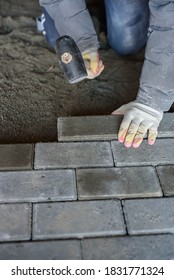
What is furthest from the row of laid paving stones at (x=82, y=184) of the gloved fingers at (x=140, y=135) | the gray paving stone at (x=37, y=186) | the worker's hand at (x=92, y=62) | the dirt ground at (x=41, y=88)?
the worker's hand at (x=92, y=62)

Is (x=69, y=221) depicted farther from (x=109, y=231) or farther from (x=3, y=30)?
(x=3, y=30)

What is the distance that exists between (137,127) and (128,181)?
309 millimetres

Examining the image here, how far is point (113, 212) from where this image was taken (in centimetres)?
167

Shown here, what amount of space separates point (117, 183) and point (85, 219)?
0.77ft

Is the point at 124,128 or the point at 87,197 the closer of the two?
the point at 87,197

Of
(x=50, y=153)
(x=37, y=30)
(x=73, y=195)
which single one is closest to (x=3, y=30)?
(x=37, y=30)

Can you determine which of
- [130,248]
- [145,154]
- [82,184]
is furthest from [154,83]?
[130,248]

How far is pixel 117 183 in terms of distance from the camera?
178 cm

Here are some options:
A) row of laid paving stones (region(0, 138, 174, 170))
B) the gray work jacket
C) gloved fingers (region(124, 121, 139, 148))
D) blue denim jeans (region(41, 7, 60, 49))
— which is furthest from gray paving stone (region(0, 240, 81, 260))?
blue denim jeans (region(41, 7, 60, 49))

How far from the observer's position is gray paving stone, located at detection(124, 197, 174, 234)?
162cm

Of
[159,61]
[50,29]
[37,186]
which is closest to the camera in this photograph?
[37,186]

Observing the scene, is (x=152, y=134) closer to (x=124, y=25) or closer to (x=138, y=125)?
(x=138, y=125)
